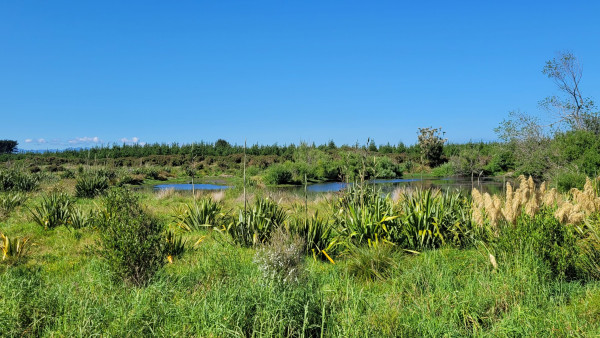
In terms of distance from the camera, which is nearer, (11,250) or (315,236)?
(11,250)

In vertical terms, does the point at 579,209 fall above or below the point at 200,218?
above

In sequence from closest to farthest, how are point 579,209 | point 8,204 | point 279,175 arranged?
point 579,209
point 8,204
point 279,175

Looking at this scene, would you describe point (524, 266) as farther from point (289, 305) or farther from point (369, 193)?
point (369, 193)

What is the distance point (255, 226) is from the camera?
26.3ft

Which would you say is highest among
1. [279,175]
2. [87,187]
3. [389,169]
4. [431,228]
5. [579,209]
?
[389,169]

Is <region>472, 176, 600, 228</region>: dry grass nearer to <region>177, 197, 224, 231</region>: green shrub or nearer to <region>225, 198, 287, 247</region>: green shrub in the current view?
<region>225, 198, 287, 247</region>: green shrub

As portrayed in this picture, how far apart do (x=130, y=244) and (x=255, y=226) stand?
323 cm

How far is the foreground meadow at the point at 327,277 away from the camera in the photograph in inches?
141

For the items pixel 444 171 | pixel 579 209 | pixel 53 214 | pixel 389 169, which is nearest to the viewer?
pixel 579 209

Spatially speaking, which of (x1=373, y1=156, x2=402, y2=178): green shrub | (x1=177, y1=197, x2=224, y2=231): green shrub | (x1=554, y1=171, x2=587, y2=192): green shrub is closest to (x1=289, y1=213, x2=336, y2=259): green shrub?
(x1=177, y1=197, x2=224, y2=231): green shrub

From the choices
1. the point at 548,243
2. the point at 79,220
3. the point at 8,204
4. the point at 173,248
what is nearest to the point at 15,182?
the point at 8,204

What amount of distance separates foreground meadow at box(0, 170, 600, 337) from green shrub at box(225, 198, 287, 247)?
0.03 metres

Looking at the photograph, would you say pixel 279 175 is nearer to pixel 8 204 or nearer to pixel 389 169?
pixel 389 169

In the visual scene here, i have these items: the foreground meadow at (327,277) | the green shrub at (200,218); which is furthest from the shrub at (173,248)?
the green shrub at (200,218)
